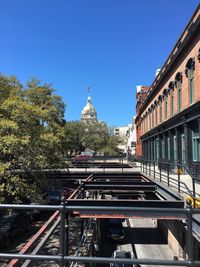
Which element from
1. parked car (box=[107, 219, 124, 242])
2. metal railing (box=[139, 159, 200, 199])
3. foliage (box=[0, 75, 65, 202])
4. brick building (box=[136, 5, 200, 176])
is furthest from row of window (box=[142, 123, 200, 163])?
foliage (box=[0, 75, 65, 202])

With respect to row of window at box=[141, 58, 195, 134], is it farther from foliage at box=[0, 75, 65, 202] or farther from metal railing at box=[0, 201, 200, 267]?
metal railing at box=[0, 201, 200, 267]

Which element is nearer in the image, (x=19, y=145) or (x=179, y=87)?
(x=19, y=145)

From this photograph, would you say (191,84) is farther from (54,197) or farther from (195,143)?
(54,197)

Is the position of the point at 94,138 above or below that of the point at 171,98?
above

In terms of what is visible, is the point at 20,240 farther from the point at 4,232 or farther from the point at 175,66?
the point at 175,66

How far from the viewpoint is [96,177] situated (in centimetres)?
2777

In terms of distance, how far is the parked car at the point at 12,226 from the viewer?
1909 cm

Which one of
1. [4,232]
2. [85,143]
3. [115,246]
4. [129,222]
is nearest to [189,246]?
[4,232]

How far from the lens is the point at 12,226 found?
2030 centimetres

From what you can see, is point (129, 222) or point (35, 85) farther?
point (35, 85)

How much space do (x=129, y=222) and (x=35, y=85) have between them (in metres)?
23.0

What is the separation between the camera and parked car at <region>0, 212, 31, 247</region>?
752 inches

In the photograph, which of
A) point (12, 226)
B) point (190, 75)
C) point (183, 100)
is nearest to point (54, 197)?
point (12, 226)

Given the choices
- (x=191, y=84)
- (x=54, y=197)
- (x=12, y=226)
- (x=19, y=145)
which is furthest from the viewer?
(x=54, y=197)
